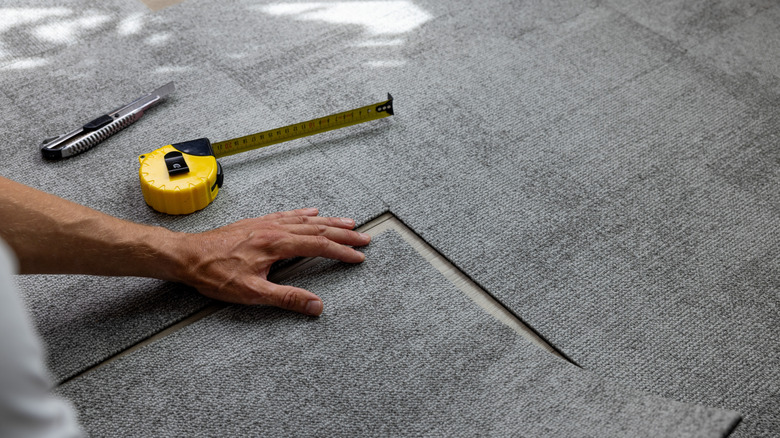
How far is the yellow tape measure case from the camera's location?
152 centimetres

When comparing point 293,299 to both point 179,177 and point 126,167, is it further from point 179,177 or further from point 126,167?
point 126,167

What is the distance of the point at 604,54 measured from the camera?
210 centimetres

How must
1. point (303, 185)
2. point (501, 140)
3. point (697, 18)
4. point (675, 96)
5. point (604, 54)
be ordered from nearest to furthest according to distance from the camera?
point (303, 185), point (501, 140), point (675, 96), point (604, 54), point (697, 18)

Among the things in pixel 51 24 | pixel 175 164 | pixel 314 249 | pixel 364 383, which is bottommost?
pixel 364 383

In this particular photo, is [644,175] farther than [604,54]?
No

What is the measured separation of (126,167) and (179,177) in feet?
0.75

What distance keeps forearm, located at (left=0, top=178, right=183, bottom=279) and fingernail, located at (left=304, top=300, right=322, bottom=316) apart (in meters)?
0.28

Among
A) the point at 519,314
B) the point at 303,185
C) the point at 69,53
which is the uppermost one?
the point at 69,53

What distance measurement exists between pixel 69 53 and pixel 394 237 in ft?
4.01

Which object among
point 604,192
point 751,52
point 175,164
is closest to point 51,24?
point 175,164

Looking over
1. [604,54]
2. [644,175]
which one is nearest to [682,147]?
[644,175]

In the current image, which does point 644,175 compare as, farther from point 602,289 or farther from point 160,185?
point 160,185

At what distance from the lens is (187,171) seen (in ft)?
5.07

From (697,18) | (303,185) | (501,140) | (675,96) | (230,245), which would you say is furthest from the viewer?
(697,18)
